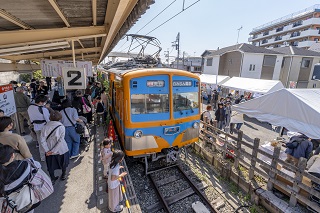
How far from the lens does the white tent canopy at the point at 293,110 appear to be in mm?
4238

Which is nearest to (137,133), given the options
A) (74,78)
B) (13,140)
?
(13,140)

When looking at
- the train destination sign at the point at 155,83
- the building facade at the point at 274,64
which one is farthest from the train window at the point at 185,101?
the building facade at the point at 274,64

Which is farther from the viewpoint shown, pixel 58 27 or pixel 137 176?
pixel 137 176

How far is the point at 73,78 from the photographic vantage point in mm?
5656

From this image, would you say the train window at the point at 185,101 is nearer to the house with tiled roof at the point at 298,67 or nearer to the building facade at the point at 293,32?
the house with tiled roof at the point at 298,67

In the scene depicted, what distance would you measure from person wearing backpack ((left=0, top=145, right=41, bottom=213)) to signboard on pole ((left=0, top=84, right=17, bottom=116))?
129 inches

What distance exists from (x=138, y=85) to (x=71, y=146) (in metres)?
2.77

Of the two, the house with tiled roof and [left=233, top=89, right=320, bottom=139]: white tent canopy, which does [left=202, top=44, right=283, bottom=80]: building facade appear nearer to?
the house with tiled roof

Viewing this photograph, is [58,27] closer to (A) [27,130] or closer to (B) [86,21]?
(B) [86,21]

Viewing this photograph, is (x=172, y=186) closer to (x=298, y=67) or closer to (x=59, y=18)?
(x=59, y=18)

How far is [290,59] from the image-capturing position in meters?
23.3

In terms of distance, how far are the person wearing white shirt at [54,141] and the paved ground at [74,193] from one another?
1.52 feet

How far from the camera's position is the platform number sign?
5.57 meters

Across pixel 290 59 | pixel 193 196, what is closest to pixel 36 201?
pixel 193 196
